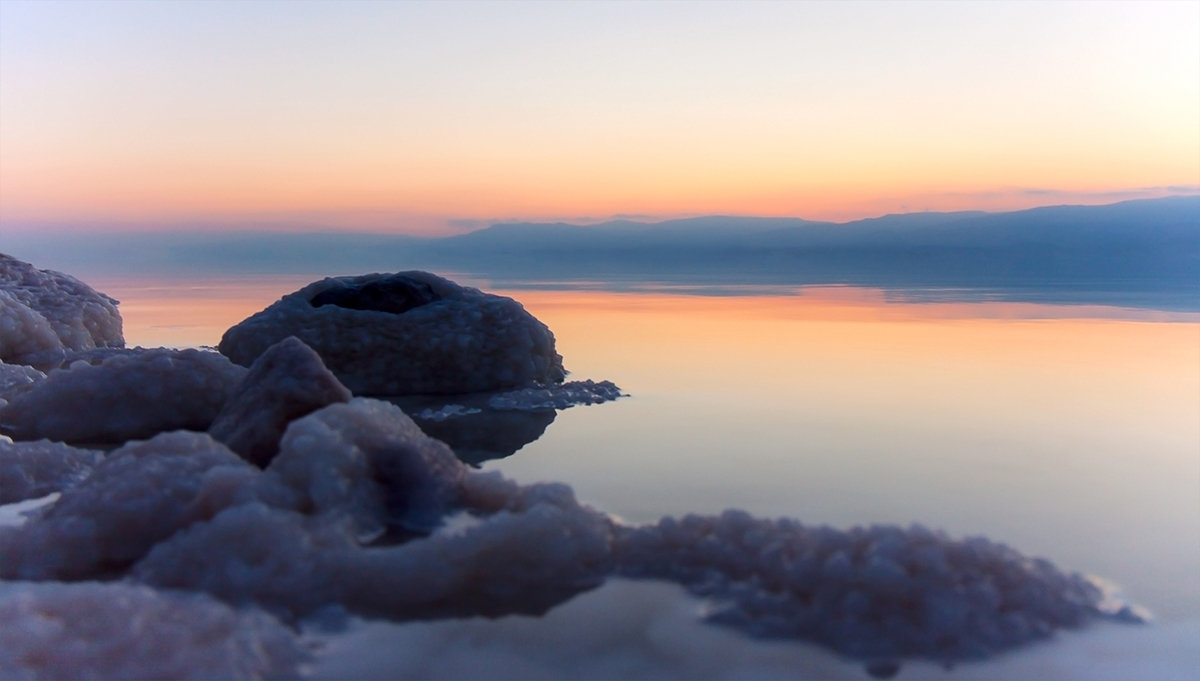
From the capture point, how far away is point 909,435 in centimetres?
362

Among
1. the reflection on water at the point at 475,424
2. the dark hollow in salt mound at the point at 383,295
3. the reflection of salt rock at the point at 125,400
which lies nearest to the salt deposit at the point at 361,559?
the reflection of salt rock at the point at 125,400

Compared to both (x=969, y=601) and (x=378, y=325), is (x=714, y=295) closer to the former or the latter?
(x=378, y=325)

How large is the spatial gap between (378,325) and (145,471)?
2.78 metres

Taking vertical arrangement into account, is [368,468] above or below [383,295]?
below

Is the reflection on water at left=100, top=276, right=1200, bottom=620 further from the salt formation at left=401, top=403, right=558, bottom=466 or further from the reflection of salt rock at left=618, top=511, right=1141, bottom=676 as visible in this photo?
the reflection of salt rock at left=618, top=511, right=1141, bottom=676

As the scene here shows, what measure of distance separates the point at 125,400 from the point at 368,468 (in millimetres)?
1929

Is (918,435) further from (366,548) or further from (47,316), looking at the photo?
(47,316)

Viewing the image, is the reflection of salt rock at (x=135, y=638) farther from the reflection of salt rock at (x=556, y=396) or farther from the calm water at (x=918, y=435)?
the reflection of salt rock at (x=556, y=396)

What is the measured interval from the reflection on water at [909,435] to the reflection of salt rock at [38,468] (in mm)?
1307

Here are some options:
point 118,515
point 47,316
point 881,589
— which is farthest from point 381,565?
point 47,316

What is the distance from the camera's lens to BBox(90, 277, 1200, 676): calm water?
2475 mm

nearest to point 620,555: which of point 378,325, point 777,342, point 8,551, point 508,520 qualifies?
point 508,520

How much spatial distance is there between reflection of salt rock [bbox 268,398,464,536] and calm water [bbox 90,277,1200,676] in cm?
50

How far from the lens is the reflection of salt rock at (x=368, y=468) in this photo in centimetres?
219
